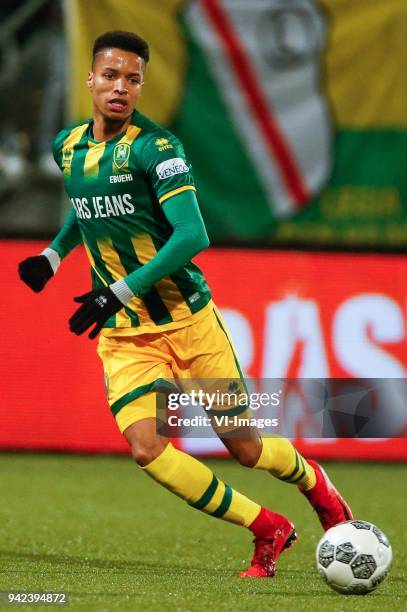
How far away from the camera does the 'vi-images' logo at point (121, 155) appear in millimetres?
5152

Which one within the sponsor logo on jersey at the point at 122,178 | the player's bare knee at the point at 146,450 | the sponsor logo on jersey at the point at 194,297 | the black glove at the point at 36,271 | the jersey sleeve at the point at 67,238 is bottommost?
the player's bare knee at the point at 146,450

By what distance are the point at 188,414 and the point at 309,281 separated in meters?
3.50

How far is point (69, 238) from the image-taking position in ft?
18.8

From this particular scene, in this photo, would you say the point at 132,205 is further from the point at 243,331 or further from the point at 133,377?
the point at 243,331

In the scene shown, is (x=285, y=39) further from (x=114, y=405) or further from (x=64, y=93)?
(x=114, y=405)

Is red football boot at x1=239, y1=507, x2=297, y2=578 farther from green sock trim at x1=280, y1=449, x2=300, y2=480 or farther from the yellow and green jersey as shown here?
the yellow and green jersey

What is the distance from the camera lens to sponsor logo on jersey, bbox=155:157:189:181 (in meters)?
5.02

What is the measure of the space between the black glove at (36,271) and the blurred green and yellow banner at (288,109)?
5.31 m

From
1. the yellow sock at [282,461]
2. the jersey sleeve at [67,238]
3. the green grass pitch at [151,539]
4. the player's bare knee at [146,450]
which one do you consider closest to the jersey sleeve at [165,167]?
the jersey sleeve at [67,238]

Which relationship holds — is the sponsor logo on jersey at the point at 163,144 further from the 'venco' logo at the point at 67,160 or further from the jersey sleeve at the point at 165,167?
the 'venco' logo at the point at 67,160

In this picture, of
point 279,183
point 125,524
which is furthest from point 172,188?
point 279,183

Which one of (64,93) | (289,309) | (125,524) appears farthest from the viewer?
(64,93)

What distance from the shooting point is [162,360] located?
208 inches

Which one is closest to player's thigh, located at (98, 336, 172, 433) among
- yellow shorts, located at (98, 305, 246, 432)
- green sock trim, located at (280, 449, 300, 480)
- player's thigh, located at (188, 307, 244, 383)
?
yellow shorts, located at (98, 305, 246, 432)
